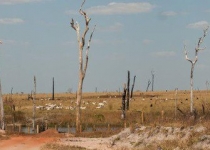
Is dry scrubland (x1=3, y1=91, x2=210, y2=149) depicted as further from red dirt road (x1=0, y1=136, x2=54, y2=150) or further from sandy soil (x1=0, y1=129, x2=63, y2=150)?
sandy soil (x1=0, y1=129, x2=63, y2=150)

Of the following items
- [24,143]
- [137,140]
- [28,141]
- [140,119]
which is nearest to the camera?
[137,140]

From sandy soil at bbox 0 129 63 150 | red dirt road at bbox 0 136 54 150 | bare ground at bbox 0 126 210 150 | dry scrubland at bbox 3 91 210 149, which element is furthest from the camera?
sandy soil at bbox 0 129 63 150

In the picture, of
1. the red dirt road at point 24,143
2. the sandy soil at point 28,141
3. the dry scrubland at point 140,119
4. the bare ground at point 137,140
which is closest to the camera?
the bare ground at point 137,140

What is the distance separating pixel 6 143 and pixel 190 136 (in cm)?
1379

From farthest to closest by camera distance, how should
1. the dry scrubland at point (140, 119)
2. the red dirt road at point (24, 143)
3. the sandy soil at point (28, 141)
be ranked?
1. the sandy soil at point (28, 141)
2. the red dirt road at point (24, 143)
3. the dry scrubland at point (140, 119)

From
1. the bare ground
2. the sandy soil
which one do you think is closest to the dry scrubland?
the bare ground

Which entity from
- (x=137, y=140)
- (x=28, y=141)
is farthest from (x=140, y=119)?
(x=137, y=140)

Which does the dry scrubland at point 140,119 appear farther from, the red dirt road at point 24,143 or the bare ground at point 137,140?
the red dirt road at point 24,143

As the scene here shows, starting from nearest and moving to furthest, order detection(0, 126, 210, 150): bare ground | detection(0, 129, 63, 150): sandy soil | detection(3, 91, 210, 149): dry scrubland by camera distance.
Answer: detection(0, 126, 210, 150): bare ground < detection(3, 91, 210, 149): dry scrubland < detection(0, 129, 63, 150): sandy soil

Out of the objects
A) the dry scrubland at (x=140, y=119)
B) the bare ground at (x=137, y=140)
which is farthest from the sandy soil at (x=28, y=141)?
the dry scrubland at (x=140, y=119)

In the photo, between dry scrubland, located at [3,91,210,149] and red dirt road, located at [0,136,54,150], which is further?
red dirt road, located at [0,136,54,150]

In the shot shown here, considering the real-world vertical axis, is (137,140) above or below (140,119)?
above

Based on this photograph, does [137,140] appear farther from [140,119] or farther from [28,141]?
[140,119]

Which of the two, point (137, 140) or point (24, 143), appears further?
point (24, 143)
